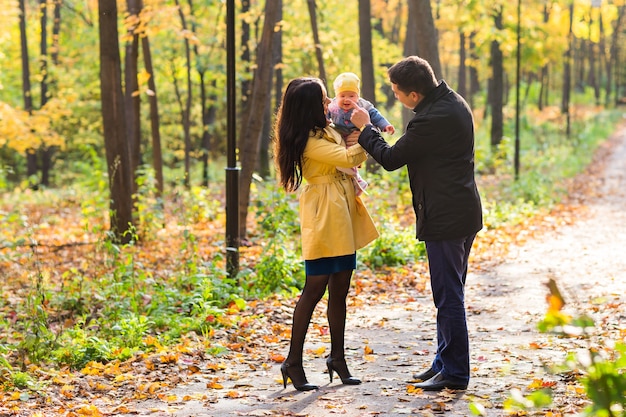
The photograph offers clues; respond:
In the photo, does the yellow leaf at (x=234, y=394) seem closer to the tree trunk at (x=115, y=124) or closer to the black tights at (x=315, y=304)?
the black tights at (x=315, y=304)

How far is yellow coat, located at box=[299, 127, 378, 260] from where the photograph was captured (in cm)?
525

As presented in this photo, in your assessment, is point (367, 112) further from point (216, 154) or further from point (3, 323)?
point (216, 154)

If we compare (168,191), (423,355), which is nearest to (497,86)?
(168,191)

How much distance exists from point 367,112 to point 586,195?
53.1 ft

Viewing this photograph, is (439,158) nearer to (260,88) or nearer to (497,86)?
(260,88)

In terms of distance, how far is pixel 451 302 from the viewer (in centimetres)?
529

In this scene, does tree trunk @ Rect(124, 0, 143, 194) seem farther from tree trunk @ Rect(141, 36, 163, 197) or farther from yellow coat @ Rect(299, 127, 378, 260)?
yellow coat @ Rect(299, 127, 378, 260)

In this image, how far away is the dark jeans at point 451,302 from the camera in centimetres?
525

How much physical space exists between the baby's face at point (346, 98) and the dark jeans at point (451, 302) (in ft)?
3.53

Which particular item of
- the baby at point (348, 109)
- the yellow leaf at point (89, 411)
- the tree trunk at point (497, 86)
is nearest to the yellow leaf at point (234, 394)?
the yellow leaf at point (89, 411)

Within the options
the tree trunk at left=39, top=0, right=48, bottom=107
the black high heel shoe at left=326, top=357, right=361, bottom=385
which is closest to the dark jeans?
the black high heel shoe at left=326, top=357, right=361, bottom=385

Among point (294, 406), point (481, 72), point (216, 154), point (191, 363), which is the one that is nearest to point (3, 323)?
point (191, 363)

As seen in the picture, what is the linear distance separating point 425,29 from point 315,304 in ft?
29.2

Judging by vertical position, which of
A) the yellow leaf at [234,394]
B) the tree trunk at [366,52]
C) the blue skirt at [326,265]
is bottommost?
the yellow leaf at [234,394]
